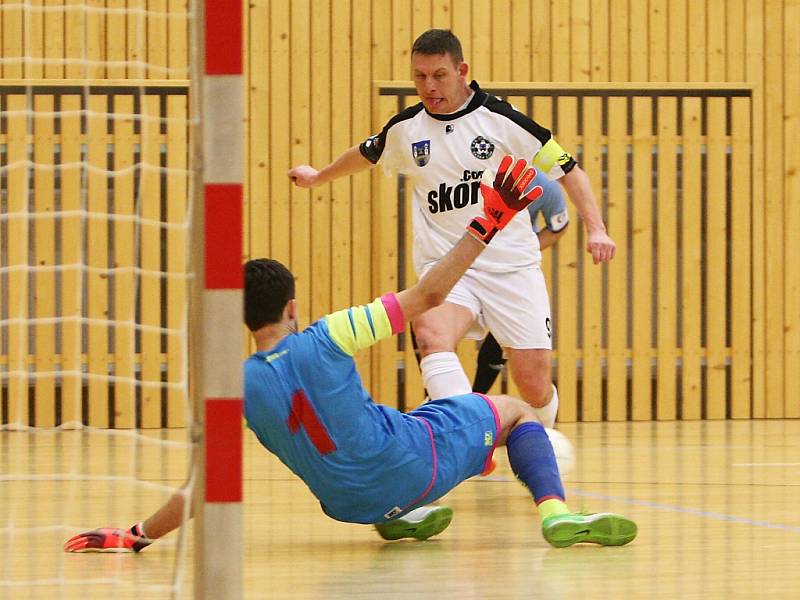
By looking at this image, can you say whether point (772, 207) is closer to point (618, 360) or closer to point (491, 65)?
point (618, 360)

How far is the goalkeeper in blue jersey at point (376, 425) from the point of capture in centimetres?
347

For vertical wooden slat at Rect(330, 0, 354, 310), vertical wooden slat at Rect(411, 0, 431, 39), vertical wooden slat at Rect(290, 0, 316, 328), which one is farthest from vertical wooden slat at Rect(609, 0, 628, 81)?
vertical wooden slat at Rect(290, 0, 316, 328)

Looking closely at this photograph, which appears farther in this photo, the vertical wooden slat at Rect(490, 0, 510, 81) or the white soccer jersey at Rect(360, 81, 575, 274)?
the vertical wooden slat at Rect(490, 0, 510, 81)

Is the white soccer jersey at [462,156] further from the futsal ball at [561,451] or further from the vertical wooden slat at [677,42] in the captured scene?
the vertical wooden slat at [677,42]

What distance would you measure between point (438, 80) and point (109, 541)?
2.17m

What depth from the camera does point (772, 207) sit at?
9.55 metres

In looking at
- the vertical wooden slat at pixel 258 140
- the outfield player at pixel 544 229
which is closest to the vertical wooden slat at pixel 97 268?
the vertical wooden slat at pixel 258 140

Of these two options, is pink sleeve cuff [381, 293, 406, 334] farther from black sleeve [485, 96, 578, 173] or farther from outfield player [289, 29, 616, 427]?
black sleeve [485, 96, 578, 173]

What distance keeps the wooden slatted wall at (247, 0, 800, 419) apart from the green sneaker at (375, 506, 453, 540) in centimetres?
463

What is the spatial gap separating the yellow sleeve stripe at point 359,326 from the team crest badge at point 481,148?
1.82 meters

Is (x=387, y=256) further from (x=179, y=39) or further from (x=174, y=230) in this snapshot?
(x=179, y=39)

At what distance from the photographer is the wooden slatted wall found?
9125 mm

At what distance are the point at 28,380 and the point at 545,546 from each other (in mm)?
5450

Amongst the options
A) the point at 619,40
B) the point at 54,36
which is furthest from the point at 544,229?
the point at 54,36
